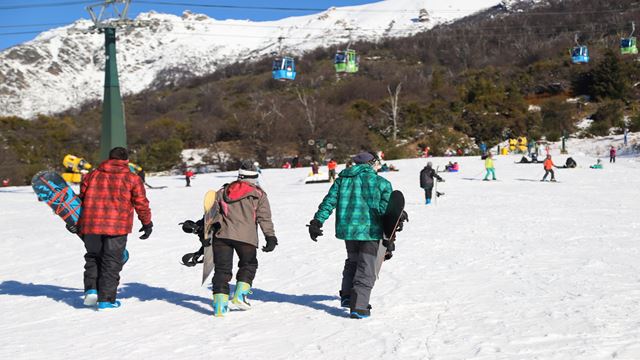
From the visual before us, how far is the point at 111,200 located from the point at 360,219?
2303mm

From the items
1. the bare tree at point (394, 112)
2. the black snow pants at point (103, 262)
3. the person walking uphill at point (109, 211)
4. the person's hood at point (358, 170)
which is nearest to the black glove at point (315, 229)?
the person's hood at point (358, 170)

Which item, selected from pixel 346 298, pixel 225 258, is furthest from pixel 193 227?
pixel 346 298

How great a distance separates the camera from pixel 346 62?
35.8m

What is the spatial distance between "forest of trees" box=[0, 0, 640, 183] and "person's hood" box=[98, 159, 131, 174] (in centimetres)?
4099

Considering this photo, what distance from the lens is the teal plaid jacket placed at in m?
5.69

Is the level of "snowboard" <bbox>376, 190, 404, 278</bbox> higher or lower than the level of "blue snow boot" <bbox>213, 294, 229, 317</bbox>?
higher

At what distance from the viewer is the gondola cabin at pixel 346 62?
35688mm

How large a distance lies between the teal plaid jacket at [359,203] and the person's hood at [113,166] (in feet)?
6.26

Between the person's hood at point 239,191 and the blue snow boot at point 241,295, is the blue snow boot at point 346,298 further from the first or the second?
the person's hood at point 239,191

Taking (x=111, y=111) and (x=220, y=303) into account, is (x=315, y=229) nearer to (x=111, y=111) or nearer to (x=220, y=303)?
(x=220, y=303)

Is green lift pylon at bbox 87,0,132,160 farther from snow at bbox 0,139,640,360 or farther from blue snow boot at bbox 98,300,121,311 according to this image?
blue snow boot at bbox 98,300,121,311

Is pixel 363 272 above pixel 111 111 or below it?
below


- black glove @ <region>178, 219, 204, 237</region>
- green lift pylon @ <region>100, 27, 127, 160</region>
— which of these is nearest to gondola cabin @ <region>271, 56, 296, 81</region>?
green lift pylon @ <region>100, 27, 127, 160</region>

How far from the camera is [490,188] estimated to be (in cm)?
2403
